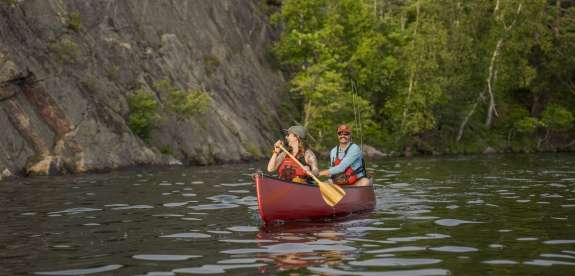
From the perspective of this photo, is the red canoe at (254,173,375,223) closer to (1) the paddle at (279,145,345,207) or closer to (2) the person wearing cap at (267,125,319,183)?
(1) the paddle at (279,145,345,207)

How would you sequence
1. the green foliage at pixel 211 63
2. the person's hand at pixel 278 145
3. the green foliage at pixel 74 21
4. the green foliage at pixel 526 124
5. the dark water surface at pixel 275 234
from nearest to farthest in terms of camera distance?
the dark water surface at pixel 275 234
the person's hand at pixel 278 145
the green foliage at pixel 74 21
the green foliage at pixel 211 63
the green foliage at pixel 526 124

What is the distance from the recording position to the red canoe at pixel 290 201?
13539mm

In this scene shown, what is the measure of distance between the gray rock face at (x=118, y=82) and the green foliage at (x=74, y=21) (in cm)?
5

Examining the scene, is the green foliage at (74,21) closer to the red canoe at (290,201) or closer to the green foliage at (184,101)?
the green foliage at (184,101)

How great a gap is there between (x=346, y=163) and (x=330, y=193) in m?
1.82

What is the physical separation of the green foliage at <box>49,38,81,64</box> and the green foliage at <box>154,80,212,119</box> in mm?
5058

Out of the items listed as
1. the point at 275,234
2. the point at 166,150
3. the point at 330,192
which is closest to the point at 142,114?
the point at 166,150

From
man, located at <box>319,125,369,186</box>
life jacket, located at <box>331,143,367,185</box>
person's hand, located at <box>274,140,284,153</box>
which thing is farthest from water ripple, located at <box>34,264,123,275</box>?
life jacket, located at <box>331,143,367,185</box>

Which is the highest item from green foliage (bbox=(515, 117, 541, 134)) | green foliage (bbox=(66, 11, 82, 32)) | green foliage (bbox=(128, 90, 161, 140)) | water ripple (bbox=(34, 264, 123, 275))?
green foliage (bbox=(66, 11, 82, 32))

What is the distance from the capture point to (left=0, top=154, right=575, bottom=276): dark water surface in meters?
9.48

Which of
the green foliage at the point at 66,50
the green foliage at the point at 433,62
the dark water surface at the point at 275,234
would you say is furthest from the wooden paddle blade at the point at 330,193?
the green foliage at the point at 433,62

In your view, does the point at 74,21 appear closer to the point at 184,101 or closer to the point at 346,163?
the point at 184,101

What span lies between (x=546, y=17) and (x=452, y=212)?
4402 centimetres

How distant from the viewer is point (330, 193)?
14.6 metres
